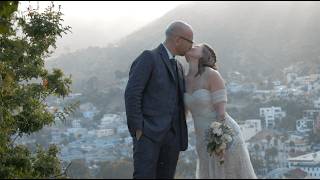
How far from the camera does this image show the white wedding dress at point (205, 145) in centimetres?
427

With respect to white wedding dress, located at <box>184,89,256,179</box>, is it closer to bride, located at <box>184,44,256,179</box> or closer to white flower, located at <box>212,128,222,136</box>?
bride, located at <box>184,44,256,179</box>

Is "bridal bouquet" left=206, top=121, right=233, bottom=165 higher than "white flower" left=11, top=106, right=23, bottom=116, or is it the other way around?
"white flower" left=11, top=106, right=23, bottom=116

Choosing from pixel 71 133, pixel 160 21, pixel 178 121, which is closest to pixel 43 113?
pixel 178 121

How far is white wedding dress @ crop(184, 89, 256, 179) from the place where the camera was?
4.27 metres

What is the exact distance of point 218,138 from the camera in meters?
4.16

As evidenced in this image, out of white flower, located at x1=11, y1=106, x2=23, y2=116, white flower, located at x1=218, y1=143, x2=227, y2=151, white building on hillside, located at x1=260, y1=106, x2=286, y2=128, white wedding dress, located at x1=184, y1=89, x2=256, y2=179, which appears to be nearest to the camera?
white flower, located at x1=218, y1=143, x2=227, y2=151

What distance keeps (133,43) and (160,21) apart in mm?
10217

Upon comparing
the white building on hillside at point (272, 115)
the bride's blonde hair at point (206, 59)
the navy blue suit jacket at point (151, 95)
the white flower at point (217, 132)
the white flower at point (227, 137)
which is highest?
the white building on hillside at point (272, 115)

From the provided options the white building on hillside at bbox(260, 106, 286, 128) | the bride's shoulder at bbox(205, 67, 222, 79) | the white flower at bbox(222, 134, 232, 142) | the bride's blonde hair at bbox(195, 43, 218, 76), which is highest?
the white building on hillside at bbox(260, 106, 286, 128)

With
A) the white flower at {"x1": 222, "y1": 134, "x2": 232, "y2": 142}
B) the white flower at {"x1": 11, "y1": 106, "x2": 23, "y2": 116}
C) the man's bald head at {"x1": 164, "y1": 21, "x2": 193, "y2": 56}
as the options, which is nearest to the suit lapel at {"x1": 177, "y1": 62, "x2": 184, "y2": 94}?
Result: the man's bald head at {"x1": 164, "y1": 21, "x2": 193, "y2": 56}

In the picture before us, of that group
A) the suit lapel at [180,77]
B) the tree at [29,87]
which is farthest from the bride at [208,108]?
the tree at [29,87]

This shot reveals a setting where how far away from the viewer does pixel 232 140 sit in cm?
428

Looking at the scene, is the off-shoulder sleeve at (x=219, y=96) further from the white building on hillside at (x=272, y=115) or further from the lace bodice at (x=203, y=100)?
the white building on hillside at (x=272, y=115)

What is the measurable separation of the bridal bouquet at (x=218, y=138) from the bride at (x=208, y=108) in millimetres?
68
